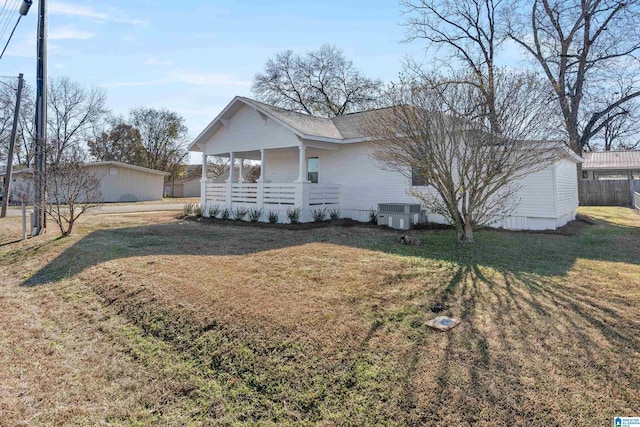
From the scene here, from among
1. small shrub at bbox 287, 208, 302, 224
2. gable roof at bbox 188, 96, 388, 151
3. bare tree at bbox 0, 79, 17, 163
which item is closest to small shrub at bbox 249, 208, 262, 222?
small shrub at bbox 287, 208, 302, 224

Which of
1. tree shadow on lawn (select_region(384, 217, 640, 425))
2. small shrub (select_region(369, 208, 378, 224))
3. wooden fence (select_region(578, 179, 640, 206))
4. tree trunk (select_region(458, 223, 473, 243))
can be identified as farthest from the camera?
wooden fence (select_region(578, 179, 640, 206))

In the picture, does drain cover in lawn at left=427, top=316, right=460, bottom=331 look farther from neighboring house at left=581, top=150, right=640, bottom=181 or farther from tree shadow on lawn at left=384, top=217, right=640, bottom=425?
neighboring house at left=581, top=150, right=640, bottom=181

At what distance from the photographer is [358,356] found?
3047 millimetres

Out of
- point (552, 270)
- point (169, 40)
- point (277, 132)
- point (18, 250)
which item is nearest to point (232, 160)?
point (277, 132)

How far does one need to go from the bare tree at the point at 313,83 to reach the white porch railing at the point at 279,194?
17535 millimetres

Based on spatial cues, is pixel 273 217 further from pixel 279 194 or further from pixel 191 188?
pixel 191 188

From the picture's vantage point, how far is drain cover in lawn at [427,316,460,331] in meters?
3.45

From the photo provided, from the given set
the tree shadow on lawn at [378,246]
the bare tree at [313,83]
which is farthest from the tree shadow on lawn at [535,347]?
the bare tree at [313,83]

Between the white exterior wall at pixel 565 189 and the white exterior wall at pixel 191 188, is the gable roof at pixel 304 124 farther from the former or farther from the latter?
the white exterior wall at pixel 191 188

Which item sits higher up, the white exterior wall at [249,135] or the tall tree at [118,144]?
the tall tree at [118,144]

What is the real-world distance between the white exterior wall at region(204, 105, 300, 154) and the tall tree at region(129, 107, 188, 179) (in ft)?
108

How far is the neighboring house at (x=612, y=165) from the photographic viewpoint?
81.7 feet

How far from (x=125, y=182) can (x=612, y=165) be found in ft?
129

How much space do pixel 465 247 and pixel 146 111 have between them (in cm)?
4704
